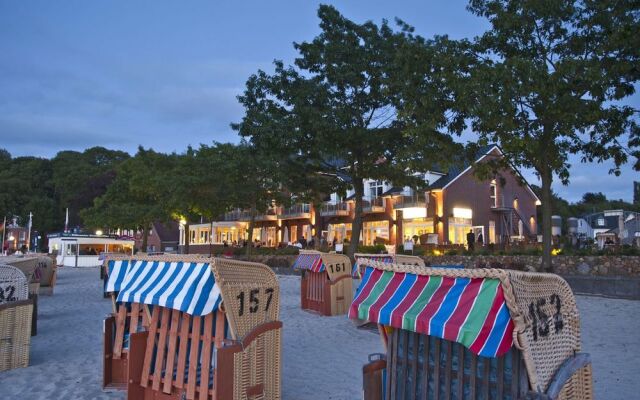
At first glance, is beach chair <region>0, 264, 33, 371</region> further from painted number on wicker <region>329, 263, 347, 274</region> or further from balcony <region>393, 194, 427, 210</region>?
balcony <region>393, 194, 427, 210</region>

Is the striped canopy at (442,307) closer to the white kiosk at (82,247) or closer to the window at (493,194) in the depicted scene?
the white kiosk at (82,247)

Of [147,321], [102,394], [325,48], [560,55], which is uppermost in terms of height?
[325,48]

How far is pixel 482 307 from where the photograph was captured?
9.23 ft

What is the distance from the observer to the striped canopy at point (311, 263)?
1139 centimetres

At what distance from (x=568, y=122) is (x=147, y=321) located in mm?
12834

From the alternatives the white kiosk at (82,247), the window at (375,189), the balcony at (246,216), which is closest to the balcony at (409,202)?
the window at (375,189)

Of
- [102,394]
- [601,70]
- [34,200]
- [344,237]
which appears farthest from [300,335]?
[34,200]

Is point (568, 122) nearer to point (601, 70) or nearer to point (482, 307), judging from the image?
point (601, 70)

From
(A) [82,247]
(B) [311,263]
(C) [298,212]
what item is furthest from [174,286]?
(A) [82,247]

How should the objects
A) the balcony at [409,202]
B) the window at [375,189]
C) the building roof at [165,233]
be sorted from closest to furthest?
the balcony at [409,202] → the window at [375,189] → the building roof at [165,233]

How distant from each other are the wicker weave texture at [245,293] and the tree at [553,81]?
11.0 metres

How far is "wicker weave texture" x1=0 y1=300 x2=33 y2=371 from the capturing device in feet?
21.5

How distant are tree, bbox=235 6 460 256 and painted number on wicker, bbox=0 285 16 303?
1351cm

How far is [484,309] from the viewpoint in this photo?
2799mm
